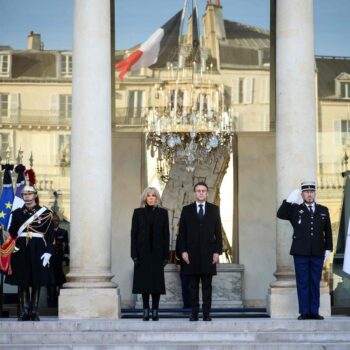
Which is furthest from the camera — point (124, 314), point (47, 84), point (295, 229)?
point (47, 84)

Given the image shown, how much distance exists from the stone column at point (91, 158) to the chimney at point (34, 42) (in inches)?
158

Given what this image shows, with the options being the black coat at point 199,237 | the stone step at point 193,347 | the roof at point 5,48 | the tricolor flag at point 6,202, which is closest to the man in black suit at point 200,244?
the black coat at point 199,237

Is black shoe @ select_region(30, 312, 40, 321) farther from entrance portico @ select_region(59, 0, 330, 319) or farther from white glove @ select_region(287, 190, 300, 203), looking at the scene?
white glove @ select_region(287, 190, 300, 203)

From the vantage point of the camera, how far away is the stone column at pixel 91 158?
19469 millimetres

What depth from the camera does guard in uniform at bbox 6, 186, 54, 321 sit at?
18.8 metres

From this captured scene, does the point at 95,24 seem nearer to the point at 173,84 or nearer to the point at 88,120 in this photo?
the point at 88,120

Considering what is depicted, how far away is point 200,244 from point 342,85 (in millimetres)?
6745

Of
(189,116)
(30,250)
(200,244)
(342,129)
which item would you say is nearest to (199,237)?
(200,244)

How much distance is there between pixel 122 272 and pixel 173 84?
399cm

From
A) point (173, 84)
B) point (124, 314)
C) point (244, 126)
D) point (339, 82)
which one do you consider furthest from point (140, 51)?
point (124, 314)

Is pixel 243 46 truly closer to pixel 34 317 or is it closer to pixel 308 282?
pixel 308 282

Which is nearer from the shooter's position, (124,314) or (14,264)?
(14,264)

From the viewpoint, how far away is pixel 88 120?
64.5ft

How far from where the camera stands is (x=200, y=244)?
60.7 feet
